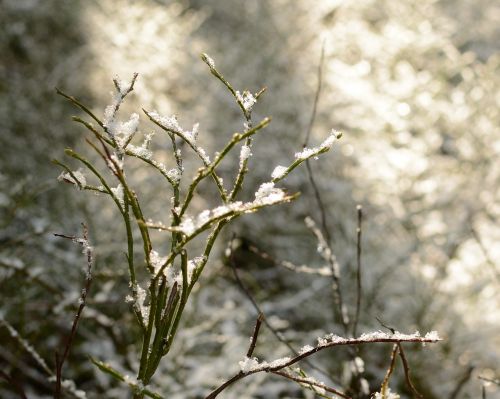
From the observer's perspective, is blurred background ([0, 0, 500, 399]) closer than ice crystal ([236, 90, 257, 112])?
No

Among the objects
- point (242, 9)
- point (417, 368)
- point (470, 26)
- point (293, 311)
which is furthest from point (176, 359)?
point (470, 26)

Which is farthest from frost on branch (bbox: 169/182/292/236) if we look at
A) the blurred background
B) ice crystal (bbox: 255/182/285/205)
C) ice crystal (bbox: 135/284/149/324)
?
the blurred background

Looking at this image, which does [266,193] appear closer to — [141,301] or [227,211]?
[227,211]

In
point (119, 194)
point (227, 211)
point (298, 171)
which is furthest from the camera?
point (298, 171)

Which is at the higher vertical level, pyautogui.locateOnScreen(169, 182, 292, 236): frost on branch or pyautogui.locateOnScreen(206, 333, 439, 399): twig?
pyautogui.locateOnScreen(169, 182, 292, 236): frost on branch

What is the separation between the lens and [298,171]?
3.92 meters

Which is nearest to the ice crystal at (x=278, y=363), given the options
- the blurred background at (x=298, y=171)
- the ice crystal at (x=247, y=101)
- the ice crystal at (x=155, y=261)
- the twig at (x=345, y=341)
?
the twig at (x=345, y=341)

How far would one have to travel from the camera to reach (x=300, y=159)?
21.8 inches

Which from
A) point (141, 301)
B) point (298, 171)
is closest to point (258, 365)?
point (141, 301)

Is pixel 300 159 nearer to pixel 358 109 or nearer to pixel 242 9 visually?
pixel 358 109

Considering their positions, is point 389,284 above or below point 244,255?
below

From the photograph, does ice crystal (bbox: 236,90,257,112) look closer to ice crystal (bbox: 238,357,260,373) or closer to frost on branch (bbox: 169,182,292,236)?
frost on branch (bbox: 169,182,292,236)

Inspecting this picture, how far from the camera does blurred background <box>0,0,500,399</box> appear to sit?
2838mm

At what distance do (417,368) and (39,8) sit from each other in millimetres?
4552
